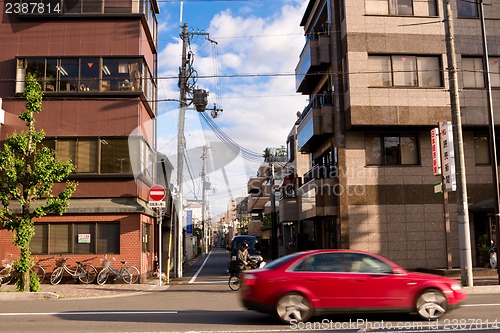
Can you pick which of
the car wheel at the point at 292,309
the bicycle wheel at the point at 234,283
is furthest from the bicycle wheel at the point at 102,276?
the car wheel at the point at 292,309

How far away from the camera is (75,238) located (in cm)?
2250

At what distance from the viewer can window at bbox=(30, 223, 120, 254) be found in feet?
73.6

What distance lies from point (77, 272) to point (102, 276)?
1094mm

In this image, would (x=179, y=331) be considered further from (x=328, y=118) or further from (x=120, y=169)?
(x=328, y=118)

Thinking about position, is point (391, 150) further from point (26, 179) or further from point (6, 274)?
point (6, 274)

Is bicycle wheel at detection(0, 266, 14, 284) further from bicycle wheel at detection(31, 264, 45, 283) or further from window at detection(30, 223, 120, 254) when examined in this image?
window at detection(30, 223, 120, 254)

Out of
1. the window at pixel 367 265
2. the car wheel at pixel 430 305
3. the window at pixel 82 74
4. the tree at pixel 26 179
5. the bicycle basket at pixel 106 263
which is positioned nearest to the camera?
the car wheel at pixel 430 305

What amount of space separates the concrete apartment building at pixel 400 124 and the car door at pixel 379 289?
563 inches

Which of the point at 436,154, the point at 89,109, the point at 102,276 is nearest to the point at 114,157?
the point at 89,109

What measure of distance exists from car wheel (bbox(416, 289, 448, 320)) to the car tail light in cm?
331

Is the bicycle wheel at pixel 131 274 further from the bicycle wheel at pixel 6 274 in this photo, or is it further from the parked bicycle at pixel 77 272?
the bicycle wheel at pixel 6 274

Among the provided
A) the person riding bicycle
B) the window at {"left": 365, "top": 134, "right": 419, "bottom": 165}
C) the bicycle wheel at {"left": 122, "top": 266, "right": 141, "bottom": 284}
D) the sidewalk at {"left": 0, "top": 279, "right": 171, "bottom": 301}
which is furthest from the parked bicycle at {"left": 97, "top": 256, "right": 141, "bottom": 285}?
the window at {"left": 365, "top": 134, "right": 419, "bottom": 165}

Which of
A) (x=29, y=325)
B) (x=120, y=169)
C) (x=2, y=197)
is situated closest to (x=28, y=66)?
(x=120, y=169)

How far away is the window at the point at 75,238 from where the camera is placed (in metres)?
22.4
